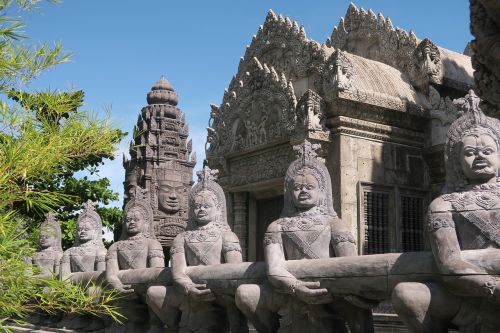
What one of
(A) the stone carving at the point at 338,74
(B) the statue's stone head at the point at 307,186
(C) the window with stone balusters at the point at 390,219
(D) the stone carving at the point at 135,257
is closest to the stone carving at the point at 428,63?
(A) the stone carving at the point at 338,74

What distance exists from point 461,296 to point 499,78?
1.80 m

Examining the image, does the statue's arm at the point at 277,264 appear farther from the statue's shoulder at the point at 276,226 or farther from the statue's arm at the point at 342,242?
the statue's arm at the point at 342,242

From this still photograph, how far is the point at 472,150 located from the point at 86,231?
22.8 feet

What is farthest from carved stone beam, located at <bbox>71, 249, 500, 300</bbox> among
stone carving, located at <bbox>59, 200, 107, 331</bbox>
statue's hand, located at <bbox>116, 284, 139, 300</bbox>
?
stone carving, located at <bbox>59, 200, 107, 331</bbox>

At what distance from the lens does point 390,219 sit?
1259 cm

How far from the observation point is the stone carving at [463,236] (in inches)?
181

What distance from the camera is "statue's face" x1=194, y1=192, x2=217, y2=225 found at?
7.36 metres

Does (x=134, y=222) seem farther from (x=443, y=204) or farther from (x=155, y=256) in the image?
(x=443, y=204)

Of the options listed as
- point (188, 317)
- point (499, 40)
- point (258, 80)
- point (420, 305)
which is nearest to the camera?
point (499, 40)

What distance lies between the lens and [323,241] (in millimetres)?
6215

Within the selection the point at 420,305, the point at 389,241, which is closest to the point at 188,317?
the point at 420,305

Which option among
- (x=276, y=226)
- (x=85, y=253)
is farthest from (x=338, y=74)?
(x=276, y=226)

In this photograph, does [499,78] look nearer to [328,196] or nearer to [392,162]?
[328,196]

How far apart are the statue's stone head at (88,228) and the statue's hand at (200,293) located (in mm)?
4144
